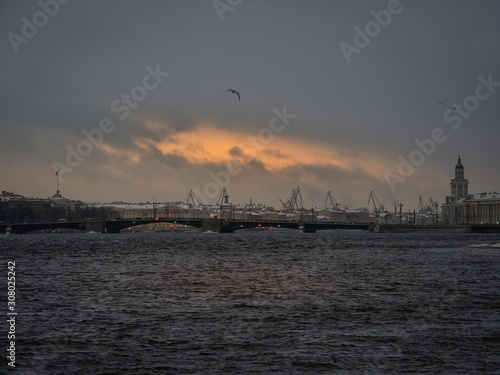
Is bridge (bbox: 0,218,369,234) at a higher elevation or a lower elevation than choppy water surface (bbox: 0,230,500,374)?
higher

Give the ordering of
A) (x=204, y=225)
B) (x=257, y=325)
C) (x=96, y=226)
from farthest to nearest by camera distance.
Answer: (x=204, y=225), (x=96, y=226), (x=257, y=325)

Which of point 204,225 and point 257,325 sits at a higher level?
point 204,225

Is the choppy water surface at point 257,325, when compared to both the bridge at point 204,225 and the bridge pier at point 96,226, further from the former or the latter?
the bridge pier at point 96,226

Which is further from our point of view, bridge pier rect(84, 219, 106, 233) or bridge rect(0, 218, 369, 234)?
bridge pier rect(84, 219, 106, 233)

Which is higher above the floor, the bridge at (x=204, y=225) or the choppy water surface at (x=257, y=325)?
the bridge at (x=204, y=225)

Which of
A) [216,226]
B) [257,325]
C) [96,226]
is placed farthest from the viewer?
[216,226]

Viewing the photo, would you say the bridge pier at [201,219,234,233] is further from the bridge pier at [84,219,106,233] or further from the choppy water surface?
the choppy water surface

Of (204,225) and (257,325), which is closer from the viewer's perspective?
(257,325)

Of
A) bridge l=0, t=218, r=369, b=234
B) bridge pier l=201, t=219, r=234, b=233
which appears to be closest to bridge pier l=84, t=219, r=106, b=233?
bridge l=0, t=218, r=369, b=234

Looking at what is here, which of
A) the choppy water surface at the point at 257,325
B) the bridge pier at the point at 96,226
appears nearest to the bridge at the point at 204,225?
the bridge pier at the point at 96,226

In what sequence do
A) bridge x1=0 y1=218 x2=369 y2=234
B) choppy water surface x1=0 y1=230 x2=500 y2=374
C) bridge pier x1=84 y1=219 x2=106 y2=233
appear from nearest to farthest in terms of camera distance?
choppy water surface x1=0 y1=230 x2=500 y2=374
bridge x1=0 y1=218 x2=369 y2=234
bridge pier x1=84 y1=219 x2=106 y2=233

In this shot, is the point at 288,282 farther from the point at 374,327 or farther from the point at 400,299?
the point at 374,327

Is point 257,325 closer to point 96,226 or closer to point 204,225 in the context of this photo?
point 96,226

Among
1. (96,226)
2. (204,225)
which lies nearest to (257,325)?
(96,226)
